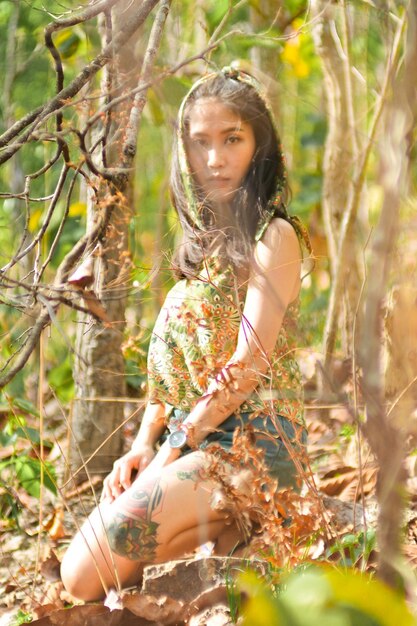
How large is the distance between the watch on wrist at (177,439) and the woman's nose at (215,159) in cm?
68

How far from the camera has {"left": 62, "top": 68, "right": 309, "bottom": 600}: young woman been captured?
216 cm

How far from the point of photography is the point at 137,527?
219 centimetres

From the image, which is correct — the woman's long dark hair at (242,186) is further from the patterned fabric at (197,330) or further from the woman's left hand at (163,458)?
the woman's left hand at (163,458)

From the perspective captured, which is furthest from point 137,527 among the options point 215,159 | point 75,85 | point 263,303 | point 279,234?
point 75,85

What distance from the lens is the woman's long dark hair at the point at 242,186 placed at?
2.27 metres

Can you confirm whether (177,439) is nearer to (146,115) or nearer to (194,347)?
(194,347)

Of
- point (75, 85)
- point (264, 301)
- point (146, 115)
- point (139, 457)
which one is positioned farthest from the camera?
point (146, 115)

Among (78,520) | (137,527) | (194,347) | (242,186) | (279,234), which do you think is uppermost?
(242,186)

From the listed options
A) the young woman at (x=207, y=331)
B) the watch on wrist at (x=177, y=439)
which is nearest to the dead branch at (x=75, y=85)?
the young woman at (x=207, y=331)

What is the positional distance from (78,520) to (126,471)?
15.2 inches

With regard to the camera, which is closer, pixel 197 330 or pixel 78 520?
pixel 197 330

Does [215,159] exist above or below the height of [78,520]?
above

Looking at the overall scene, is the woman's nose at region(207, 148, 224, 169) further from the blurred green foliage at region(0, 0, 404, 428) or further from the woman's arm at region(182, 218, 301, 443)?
the blurred green foliage at region(0, 0, 404, 428)

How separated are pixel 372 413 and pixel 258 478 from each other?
0.78 m
